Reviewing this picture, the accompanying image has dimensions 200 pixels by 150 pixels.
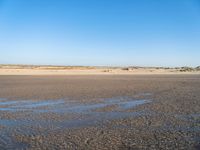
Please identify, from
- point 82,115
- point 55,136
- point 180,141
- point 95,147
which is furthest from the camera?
point 82,115

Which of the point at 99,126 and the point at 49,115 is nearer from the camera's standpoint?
the point at 99,126

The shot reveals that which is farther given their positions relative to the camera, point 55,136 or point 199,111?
point 199,111

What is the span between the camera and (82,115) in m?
10.0

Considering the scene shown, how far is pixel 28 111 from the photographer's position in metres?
10.9

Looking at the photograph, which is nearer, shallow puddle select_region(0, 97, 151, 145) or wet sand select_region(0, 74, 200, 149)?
wet sand select_region(0, 74, 200, 149)

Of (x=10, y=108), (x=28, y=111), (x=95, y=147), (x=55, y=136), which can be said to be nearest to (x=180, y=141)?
(x=95, y=147)

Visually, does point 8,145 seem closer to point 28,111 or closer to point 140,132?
point 140,132

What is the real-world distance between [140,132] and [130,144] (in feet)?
3.94

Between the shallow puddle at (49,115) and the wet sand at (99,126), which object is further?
the shallow puddle at (49,115)

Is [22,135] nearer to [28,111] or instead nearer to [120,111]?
[28,111]

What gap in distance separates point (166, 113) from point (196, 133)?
10.1ft

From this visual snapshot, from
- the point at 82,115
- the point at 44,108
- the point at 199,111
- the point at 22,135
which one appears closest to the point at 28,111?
the point at 44,108

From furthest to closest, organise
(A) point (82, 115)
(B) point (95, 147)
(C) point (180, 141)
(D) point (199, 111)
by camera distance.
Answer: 1. (D) point (199, 111)
2. (A) point (82, 115)
3. (C) point (180, 141)
4. (B) point (95, 147)

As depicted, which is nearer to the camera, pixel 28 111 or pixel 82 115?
pixel 82 115
